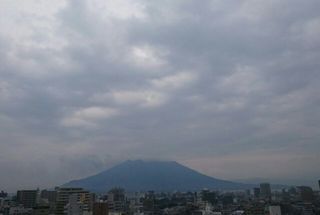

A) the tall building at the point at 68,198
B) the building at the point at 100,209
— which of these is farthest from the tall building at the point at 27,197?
the building at the point at 100,209

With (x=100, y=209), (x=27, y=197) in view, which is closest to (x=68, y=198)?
(x=100, y=209)

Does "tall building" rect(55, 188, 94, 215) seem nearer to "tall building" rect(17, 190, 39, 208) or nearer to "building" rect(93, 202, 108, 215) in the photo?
"building" rect(93, 202, 108, 215)

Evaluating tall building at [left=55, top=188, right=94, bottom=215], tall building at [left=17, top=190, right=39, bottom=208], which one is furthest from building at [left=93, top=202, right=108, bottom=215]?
tall building at [left=17, top=190, right=39, bottom=208]

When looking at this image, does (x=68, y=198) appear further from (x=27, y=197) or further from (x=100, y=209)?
(x=27, y=197)

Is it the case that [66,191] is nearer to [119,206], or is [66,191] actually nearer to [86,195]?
[86,195]

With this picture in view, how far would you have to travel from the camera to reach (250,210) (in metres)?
70.6

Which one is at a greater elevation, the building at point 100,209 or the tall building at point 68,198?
the tall building at point 68,198

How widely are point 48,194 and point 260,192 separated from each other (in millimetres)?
70146

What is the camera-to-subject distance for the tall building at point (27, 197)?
9647 centimetres

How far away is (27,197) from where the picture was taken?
322 feet

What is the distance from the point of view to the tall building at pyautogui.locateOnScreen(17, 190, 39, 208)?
9647cm

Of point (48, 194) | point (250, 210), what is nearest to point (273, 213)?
point (250, 210)

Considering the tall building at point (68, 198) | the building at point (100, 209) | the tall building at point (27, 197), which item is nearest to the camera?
the building at point (100, 209)

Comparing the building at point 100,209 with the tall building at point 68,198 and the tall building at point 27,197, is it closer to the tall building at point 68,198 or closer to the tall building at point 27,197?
the tall building at point 68,198
